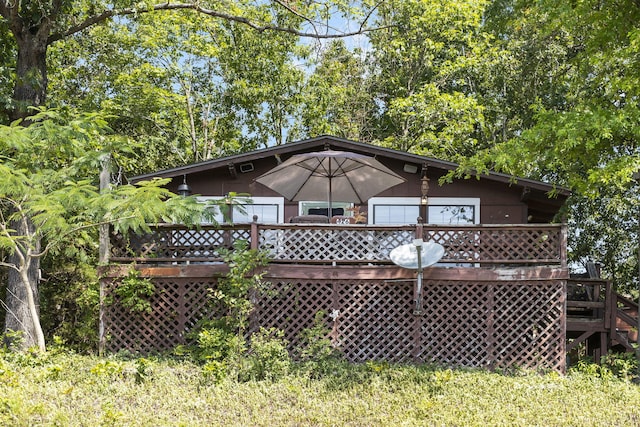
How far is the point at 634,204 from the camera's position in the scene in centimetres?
1478

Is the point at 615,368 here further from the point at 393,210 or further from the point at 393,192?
the point at 393,192

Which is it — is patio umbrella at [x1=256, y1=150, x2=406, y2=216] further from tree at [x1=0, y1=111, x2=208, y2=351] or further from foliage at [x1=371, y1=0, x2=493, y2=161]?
foliage at [x1=371, y1=0, x2=493, y2=161]

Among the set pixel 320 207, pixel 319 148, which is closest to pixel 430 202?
pixel 320 207

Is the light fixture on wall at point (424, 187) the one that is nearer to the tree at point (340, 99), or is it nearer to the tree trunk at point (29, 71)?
the tree trunk at point (29, 71)

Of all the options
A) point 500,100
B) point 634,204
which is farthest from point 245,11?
point 634,204

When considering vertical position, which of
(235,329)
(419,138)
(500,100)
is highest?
(500,100)

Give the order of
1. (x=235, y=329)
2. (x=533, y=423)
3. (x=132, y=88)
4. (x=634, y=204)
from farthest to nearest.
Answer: (x=132, y=88) → (x=634, y=204) → (x=235, y=329) → (x=533, y=423)

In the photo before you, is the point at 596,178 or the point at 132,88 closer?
the point at 596,178

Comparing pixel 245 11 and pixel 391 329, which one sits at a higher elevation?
pixel 245 11

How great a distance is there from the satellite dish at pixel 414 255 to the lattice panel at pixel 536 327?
4.04 feet

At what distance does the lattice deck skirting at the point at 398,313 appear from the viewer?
25.8 ft

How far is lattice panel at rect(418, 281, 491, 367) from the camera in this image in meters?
7.88

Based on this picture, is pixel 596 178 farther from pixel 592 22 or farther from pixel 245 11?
pixel 245 11

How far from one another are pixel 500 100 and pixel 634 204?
18.2ft
